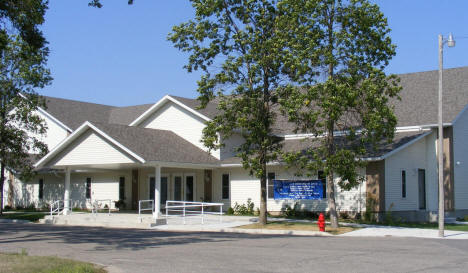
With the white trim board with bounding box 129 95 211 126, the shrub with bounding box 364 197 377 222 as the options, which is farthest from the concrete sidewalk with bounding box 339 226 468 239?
the white trim board with bounding box 129 95 211 126

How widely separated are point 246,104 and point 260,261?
39.4 ft

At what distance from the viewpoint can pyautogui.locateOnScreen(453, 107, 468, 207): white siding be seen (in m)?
30.4

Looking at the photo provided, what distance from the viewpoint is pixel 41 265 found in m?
11.4

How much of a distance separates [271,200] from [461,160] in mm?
11066

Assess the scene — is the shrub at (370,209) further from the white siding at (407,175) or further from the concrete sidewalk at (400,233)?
the concrete sidewalk at (400,233)

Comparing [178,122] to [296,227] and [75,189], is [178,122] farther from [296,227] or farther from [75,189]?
[296,227]

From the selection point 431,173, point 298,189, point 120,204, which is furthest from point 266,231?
point 120,204

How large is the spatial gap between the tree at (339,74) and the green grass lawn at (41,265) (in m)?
12.0

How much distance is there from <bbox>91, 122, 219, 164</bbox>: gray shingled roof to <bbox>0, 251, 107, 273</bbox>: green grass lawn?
14.3 meters

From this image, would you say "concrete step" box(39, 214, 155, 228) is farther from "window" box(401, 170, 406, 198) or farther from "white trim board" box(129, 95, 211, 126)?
"window" box(401, 170, 406, 198)

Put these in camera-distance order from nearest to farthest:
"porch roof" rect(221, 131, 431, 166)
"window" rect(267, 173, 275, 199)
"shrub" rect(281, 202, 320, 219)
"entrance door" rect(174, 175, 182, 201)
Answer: "porch roof" rect(221, 131, 431, 166) < "shrub" rect(281, 202, 320, 219) < "window" rect(267, 173, 275, 199) < "entrance door" rect(174, 175, 182, 201)

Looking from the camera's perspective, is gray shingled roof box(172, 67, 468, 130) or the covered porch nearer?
the covered porch

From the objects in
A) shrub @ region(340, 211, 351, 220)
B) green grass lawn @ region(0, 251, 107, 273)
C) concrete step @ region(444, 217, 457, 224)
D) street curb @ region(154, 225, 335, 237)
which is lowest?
concrete step @ region(444, 217, 457, 224)

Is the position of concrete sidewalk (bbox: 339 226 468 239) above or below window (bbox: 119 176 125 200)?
below
